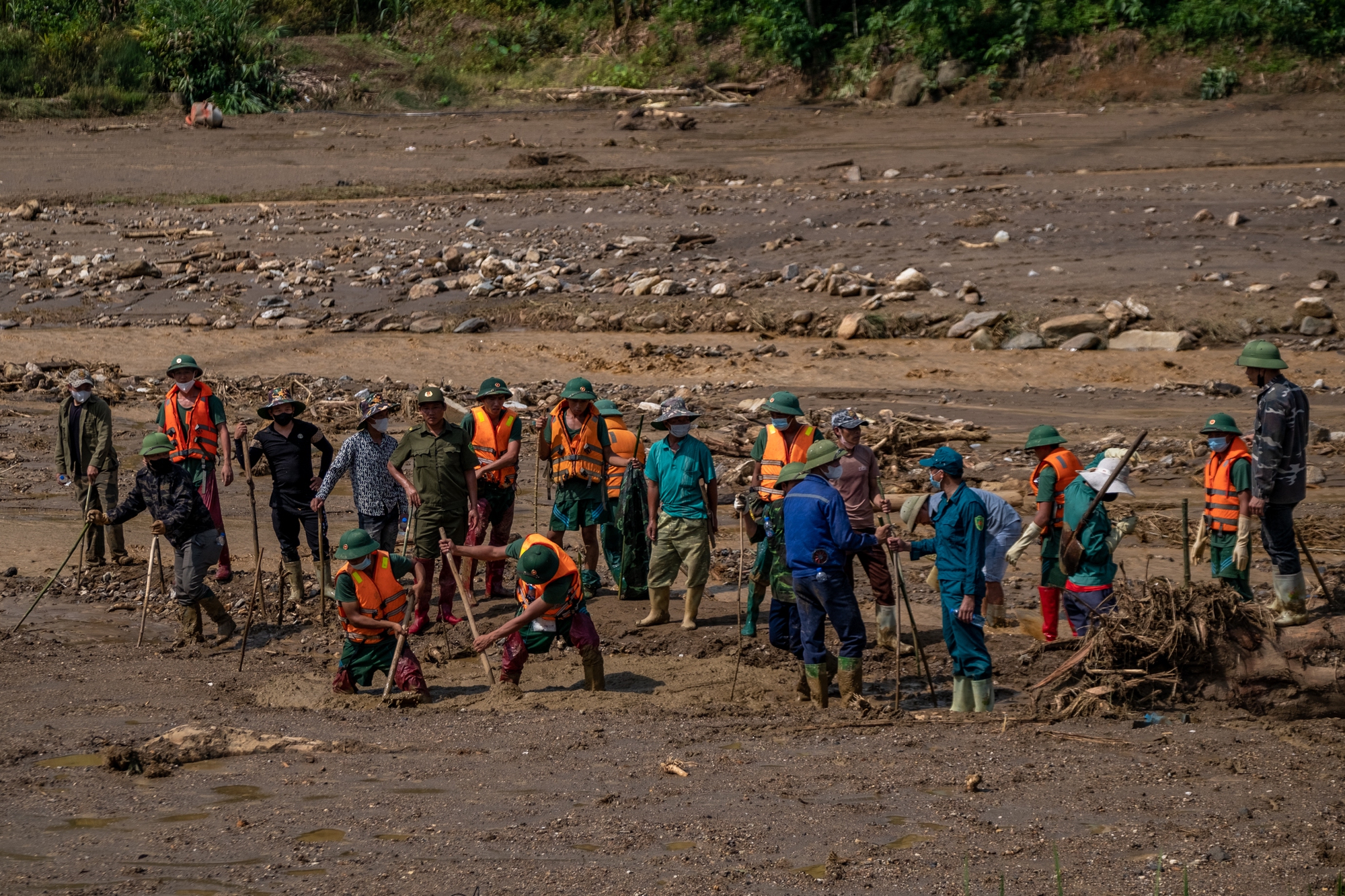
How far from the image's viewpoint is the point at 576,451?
9.91 m

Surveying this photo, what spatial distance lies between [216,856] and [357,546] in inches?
96.5


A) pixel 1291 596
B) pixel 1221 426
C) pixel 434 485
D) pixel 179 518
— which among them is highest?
pixel 1221 426

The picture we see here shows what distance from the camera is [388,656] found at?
851 centimetres

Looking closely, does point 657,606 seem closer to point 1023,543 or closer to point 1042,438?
point 1023,543

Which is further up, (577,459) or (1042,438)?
(1042,438)

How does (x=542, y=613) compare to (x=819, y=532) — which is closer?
(x=819, y=532)

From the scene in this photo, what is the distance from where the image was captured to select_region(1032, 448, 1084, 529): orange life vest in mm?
8852

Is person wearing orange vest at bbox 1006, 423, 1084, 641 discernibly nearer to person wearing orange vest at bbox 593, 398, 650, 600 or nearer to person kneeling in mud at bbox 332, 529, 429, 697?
person wearing orange vest at bbox 593, 398, 650, 600

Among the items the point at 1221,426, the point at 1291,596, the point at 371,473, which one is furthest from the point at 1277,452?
the point at 371,473

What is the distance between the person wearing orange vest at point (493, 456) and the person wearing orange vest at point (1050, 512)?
358 cm

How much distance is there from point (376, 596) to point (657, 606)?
7.65 feet

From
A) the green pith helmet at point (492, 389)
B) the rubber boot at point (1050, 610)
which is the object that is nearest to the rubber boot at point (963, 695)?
the rubber boot at point (1050, 610)

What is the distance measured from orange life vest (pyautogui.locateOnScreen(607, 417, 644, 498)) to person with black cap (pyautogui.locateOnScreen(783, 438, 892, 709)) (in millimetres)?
2461

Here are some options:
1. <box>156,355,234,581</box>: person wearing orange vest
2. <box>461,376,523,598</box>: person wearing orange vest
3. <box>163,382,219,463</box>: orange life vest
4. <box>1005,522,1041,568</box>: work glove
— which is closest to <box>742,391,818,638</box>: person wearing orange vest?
<box>1005,522,1041,568</box>: work glove
